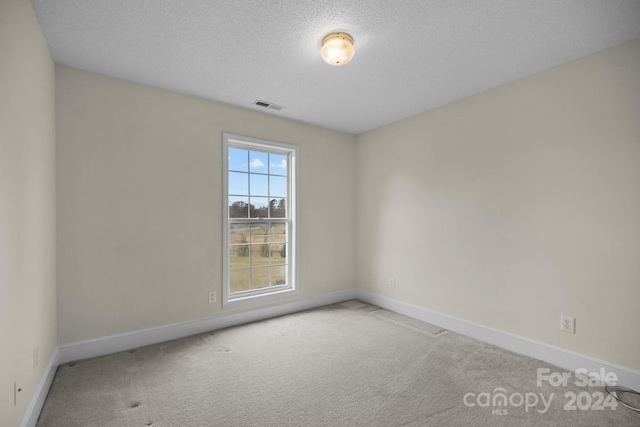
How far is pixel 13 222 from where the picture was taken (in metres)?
1.58

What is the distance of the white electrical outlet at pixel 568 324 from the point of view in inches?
99.0

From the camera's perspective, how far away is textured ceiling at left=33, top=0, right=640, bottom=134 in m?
1.91

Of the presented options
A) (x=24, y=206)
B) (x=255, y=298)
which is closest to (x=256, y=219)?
(x=255, y=298)

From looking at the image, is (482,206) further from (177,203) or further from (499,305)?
(177,203)

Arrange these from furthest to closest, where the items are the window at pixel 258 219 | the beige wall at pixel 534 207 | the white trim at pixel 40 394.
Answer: the window at pixel 258 219, the beige wall at pixel 534 207, the white trim at pixel 40 394

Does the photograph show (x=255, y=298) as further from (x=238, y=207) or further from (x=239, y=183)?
(x=239, y=183)

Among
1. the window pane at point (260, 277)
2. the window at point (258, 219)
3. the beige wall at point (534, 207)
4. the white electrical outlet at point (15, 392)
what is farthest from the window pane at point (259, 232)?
the white electrical outlet at point (15, 392)

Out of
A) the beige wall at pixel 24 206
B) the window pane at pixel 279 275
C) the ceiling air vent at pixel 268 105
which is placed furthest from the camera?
the window pane at pixel 279 275

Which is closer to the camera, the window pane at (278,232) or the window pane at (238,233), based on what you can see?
the window pane at (238,233)

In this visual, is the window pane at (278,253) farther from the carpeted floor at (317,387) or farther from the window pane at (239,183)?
the carpeted floor at (317,387)

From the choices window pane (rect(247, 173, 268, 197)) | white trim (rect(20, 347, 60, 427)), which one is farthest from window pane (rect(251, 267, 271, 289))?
white trim (rect(20, 347, 60, 427))

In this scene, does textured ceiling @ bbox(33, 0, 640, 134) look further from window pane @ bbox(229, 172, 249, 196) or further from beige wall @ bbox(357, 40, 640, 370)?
window pane @ bbox(229, 172, 249, 196)

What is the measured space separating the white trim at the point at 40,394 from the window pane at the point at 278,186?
2625 mm

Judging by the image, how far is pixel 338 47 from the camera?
218cm
